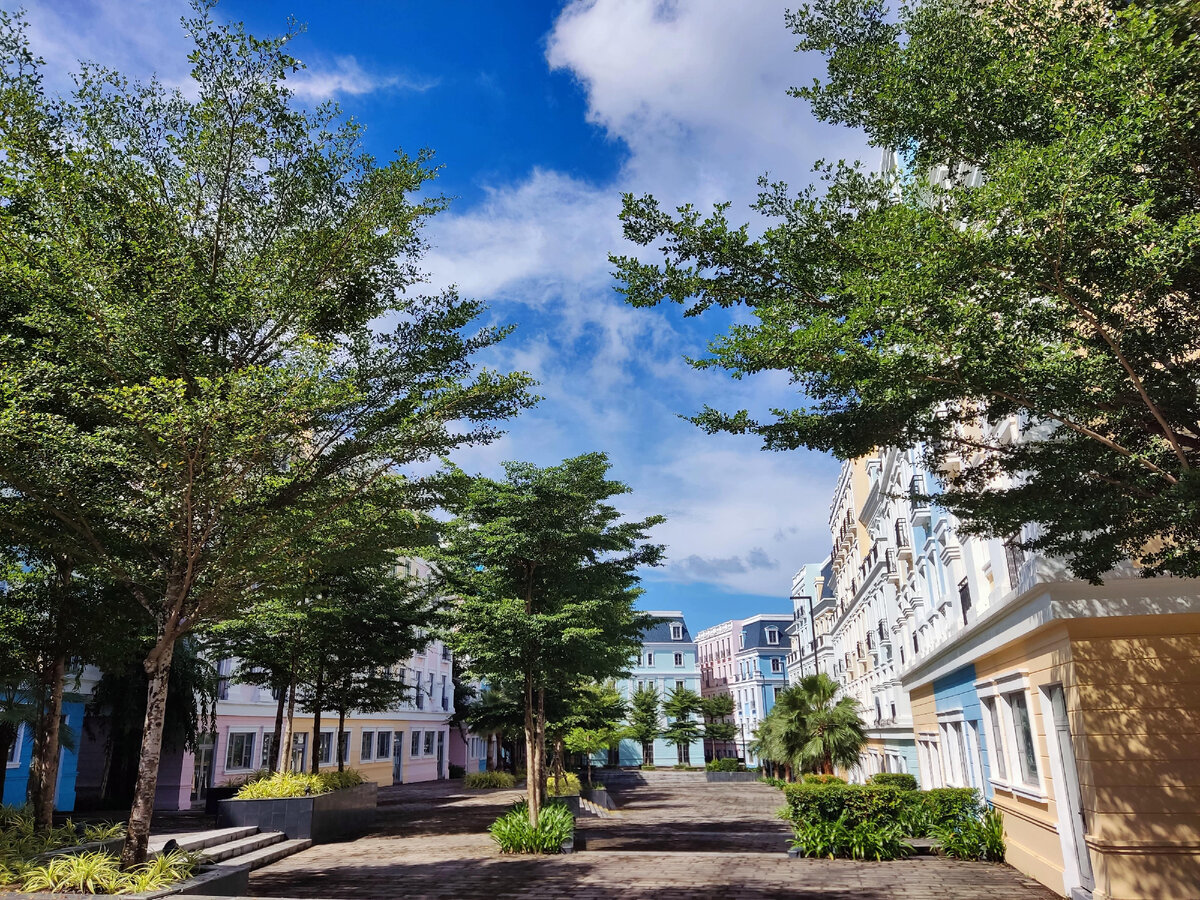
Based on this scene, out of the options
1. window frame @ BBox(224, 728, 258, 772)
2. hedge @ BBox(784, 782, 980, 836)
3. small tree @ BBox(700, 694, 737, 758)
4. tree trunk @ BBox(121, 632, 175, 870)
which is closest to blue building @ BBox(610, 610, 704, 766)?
small tree @ BBox(700, 694, 737, 758)

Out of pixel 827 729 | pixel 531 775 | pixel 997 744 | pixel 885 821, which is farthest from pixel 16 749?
pixel 997 744

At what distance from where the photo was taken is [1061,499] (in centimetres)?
757

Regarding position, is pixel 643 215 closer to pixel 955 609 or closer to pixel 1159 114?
pixel 1159 114

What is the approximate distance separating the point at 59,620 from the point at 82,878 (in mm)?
6194

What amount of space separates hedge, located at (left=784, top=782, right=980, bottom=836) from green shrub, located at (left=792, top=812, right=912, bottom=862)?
18 centimetres

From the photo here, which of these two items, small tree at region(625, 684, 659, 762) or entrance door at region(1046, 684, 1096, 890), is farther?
small tree at region(625, 684, 659, 762)

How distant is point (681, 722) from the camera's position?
218 ft

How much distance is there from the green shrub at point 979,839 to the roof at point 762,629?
209 ft

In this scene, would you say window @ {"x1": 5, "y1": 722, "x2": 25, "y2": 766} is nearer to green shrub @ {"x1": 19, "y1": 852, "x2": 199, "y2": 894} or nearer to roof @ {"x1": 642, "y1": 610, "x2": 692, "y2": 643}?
green shrub @ {"x1": 19, "y1": 852, "x2": 199, "y2": 894}

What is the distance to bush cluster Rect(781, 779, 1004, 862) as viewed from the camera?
14648 mm

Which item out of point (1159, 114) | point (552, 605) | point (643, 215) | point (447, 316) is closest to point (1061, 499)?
point (1159, 114)

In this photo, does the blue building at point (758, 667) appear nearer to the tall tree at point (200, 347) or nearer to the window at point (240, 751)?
the window at point (240, 751)

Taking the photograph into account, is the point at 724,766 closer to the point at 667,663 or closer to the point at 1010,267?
the point at 667,663

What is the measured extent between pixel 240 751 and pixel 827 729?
22.6 m
